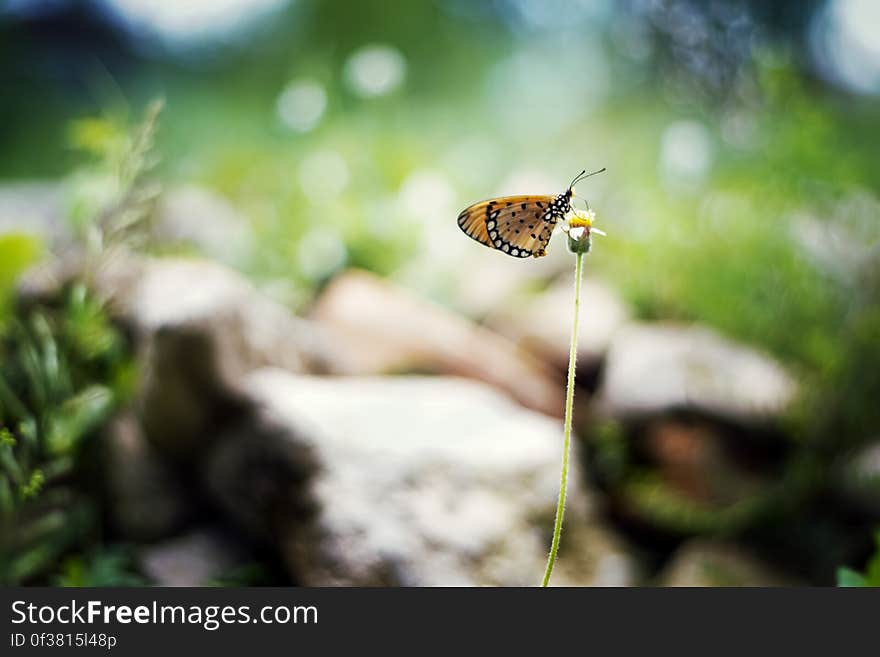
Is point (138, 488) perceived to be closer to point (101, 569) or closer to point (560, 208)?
point (101, 569)

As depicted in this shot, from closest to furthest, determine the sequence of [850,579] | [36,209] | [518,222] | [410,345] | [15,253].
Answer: [518,222] < [850,579] < [15,253] < [410,345] < [36,209]

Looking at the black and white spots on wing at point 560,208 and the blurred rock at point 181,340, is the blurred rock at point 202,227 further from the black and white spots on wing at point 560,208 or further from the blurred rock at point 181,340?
the black and white spots on wing at point 560,208

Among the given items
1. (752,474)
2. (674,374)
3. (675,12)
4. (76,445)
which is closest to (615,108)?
(675,12)

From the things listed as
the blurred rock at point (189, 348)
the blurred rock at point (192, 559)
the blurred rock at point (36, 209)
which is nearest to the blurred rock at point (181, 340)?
the blurred rock at point (189, 348)

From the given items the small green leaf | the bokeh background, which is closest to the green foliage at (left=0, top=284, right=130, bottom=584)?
the bokeh background

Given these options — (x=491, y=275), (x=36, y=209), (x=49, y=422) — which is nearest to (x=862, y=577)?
(x=49, y=422)

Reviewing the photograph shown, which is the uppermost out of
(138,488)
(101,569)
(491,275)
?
(491,275)
